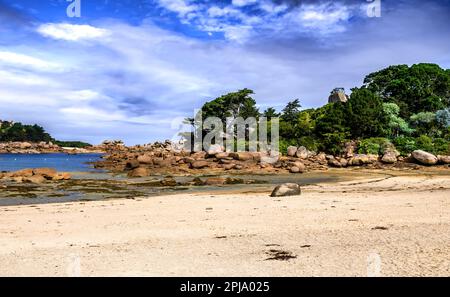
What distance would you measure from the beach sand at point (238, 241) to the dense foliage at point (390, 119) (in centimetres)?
3806

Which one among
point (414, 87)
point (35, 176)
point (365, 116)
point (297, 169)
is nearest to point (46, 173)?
point (35, 176)

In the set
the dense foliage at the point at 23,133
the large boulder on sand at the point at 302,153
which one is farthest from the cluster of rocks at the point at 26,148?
the large boulder on sand at the point at 302,153

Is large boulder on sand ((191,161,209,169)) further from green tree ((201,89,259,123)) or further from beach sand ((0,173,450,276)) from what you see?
beach sand ((0,173,450,276))

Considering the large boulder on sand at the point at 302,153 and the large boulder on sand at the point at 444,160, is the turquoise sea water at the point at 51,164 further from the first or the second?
the large boulder on sand at the point at 444,160

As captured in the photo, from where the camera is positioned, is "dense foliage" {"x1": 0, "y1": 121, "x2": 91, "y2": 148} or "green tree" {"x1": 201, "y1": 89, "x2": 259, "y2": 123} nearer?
"green tree" {"x1": 201, "y1": 89, "x2": 259, "y2": 123}

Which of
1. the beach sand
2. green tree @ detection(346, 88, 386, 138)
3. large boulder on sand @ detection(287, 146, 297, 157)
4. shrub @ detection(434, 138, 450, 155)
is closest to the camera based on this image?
the beach sand

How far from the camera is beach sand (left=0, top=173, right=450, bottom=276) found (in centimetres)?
716

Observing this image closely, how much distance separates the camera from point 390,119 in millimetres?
56000

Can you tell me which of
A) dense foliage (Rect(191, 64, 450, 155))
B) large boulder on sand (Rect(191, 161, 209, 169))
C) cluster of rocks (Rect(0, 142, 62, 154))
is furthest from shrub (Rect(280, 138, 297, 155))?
cluster of rocks (Rect(0, 142, 62, 154))

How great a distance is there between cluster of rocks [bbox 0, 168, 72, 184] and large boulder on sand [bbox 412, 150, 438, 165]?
33.9 metres

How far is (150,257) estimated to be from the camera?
818cm

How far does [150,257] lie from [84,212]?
871 centimetres

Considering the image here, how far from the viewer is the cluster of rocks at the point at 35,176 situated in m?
33.2
